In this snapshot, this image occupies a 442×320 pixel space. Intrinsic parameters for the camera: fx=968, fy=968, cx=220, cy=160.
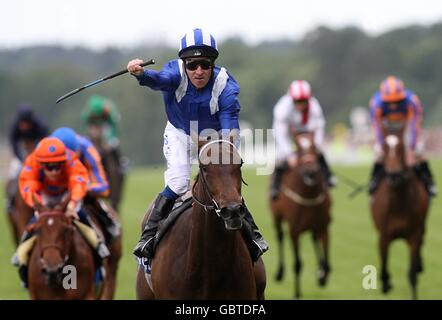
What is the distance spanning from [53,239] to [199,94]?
7.69 feet

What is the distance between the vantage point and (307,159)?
496 inches

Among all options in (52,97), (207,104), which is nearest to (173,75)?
(207,104)

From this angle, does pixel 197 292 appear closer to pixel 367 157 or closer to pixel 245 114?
pixel 367 157

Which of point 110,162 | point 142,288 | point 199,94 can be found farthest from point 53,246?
point 110,162

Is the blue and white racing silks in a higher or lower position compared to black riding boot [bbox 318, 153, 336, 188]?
lower

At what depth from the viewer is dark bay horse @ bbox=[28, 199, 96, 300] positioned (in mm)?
7922

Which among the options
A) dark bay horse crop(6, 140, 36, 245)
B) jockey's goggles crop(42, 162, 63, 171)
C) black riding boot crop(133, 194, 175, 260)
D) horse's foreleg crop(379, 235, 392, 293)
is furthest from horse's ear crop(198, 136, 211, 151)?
dark bay horse crop(6, 140, 36, 245)

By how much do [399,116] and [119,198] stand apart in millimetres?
5986

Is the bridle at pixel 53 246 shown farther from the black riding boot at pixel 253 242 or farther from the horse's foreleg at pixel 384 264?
the horse's foreleg at pixel 384 264

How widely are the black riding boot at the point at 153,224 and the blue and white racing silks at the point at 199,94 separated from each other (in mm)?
603

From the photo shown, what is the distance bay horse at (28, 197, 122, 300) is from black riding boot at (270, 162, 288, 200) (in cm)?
510

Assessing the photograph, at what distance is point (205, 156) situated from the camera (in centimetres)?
553

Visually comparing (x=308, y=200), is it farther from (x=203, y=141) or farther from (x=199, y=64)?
(x=203, y=141)

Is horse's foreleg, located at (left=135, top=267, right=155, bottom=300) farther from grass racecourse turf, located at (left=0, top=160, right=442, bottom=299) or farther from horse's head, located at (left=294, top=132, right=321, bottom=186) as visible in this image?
horse's head, located at (left=294, top=132, right=321, bottom=186)
